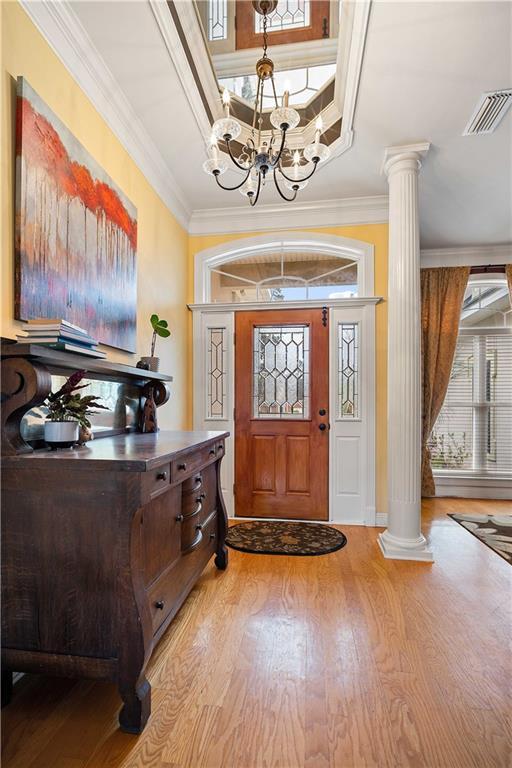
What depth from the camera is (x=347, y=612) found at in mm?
2195

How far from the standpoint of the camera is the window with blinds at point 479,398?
4.90 metres

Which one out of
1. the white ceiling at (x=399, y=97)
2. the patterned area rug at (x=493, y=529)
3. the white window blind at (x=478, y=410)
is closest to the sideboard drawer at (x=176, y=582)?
the patterned area rug at (x=493, y=529)

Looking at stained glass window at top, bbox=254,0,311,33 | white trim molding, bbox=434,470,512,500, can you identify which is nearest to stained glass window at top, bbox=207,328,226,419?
stained glass window at top, bbox=254,0,311,33

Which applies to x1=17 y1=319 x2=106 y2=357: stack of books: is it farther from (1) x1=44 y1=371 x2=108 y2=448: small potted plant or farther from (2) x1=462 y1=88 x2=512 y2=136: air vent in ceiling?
(2) x1=462 y1=88 x2=512 y2=136: air vent in ceiling

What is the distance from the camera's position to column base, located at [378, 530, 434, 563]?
2.94m

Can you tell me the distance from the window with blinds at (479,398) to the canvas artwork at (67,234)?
4085 mm

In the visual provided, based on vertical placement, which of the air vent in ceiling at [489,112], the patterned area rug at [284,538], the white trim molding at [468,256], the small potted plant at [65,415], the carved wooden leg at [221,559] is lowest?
the patterned area rug at [284,538]

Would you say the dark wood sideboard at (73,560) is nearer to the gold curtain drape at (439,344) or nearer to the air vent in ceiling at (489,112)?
the air vent in ceiling at (489,112)

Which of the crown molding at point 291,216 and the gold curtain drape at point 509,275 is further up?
the crown molding at point 291,216

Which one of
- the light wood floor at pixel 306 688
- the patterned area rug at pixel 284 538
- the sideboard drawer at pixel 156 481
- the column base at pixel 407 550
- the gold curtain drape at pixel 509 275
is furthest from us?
the gold curtain drape at pixel 509 275

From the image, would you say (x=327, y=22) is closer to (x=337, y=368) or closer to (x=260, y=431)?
(x=337, y=368)

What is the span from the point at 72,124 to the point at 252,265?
2322mm

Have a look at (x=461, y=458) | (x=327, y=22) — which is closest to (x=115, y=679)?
(x=327, y=22)

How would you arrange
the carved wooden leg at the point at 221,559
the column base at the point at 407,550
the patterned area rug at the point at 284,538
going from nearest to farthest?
the carved wooden leg at the point at 221,559
the column base at the point at 407,550
the patterned area rug at the point at 284,538
